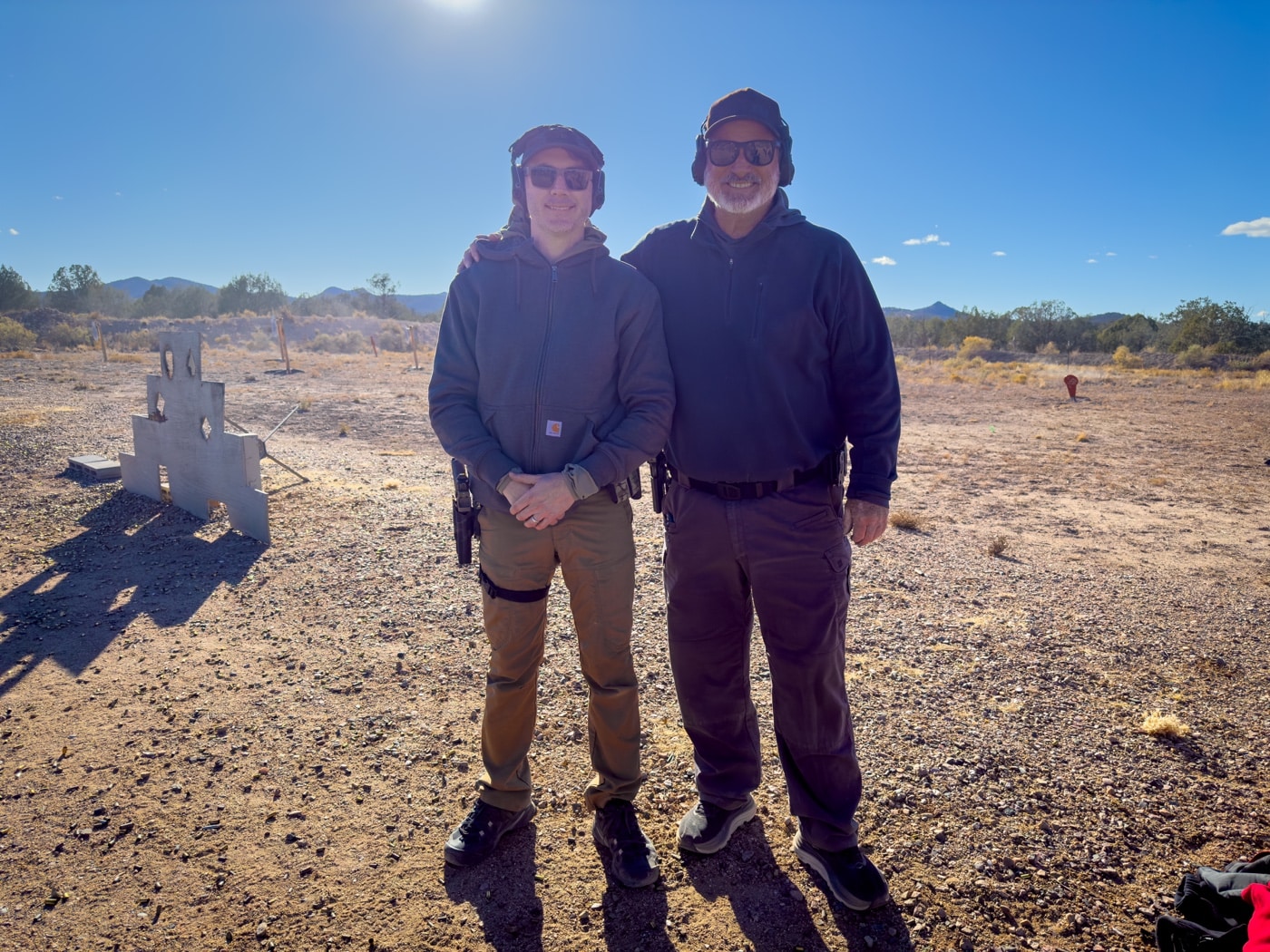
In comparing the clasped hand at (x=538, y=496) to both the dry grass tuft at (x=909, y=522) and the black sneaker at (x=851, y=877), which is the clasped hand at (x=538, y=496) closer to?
the black sneaker at (x=851, y=877)

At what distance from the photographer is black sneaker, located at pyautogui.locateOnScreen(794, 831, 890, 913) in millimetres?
2148

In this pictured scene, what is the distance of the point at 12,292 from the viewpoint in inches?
1693

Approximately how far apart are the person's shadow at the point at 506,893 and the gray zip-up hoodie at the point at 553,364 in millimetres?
1224

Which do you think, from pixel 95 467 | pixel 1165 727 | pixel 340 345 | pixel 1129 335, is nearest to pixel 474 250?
pixel 1165 727

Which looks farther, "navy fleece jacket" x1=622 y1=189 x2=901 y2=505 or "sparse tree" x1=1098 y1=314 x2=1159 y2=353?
"sparse tree" x1=1098 y1=314 x2=1159 y2=353

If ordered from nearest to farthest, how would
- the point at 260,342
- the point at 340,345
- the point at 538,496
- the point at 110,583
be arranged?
the point at 538,496
the point at 110,583
the point at 340,345
the point at 260,342

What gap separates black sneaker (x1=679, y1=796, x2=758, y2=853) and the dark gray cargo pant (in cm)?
25

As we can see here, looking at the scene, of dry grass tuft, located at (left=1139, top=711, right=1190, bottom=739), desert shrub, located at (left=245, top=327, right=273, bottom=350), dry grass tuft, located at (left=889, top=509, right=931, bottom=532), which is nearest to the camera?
dry grass tuft, located at (left=1139, top=711, right=1190, bottom=739)

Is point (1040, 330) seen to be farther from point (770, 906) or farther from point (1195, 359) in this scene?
point (770, 906)

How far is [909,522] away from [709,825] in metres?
4.92

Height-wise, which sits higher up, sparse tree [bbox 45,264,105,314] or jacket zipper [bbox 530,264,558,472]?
sparse tree [bbox 45,264,105,314]

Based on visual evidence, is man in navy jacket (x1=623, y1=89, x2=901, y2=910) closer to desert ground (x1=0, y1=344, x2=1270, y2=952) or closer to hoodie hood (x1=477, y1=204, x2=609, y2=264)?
hoodie hood (x1=477, y1=204, x2=609, y2=264)

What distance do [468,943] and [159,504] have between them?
20.0ft

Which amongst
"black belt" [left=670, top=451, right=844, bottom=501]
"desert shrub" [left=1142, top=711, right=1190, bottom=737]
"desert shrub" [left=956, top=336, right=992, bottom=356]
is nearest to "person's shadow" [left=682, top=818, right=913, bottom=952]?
"black belt" [left=670, top=451, right=844, bottom=501]
